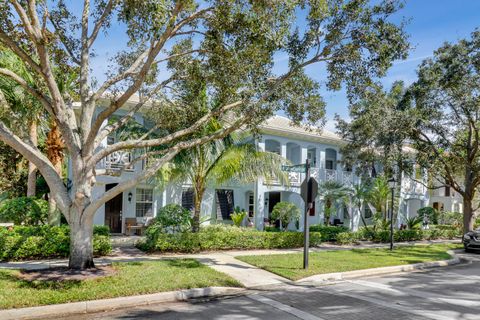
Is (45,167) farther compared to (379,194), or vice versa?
(379,194)

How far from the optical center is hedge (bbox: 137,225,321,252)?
44.5 feet

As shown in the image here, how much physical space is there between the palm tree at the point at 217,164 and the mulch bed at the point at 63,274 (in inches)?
231

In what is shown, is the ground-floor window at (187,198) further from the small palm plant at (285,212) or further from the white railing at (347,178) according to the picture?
the white railing at (347,178)

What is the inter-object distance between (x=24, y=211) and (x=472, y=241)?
19450 mm

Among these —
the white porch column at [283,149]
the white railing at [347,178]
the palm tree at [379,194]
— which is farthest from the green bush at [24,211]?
the white railing at [347,178]

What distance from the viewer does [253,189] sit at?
2247 centimetres

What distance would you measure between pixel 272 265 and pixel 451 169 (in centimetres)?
1617

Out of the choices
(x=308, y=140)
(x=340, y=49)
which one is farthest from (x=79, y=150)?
(x=308, y=140)

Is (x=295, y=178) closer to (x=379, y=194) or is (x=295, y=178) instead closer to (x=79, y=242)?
(x=379, y=194)

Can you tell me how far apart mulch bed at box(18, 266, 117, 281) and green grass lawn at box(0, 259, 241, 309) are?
0.52 feet

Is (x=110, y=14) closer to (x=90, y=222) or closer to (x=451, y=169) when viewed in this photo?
(x=90, y=222)

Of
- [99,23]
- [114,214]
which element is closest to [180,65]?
[99,23]

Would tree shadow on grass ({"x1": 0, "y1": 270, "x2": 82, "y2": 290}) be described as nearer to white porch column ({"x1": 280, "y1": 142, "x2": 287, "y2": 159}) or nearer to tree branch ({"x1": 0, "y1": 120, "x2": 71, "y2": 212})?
tree branch ({"x1": 0, "y1": 120, "x2": 71, "y2": 212})

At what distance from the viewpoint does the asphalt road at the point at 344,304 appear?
7277mm
